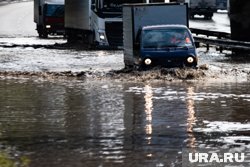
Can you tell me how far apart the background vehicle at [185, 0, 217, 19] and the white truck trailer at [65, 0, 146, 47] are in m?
31.6

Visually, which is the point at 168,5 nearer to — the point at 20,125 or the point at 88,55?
the point at 88,55

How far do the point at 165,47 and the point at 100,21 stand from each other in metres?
14.1

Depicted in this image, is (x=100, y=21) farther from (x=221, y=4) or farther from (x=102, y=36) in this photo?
(x=221, y=4)

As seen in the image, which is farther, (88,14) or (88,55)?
(88,14)

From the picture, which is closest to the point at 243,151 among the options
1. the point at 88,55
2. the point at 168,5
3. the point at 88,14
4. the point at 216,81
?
the point at 216,81

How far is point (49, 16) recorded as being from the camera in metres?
54.0

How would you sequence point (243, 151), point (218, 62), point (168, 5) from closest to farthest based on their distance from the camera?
point (243, 151) → point (168, 5) → point (218, 62)

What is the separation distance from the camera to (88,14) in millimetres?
39219

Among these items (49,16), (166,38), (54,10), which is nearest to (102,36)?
(166,38)

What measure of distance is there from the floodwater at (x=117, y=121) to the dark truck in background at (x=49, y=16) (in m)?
33.6

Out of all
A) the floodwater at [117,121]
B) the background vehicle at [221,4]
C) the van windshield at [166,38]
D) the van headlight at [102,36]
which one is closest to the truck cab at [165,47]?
the van windshield at [166,38]

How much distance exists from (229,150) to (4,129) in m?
4.09

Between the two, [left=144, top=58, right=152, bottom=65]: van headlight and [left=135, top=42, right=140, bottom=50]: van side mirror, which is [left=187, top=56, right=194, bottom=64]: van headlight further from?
[left=135, top=42, right=140, bottom=50]: van side mirror

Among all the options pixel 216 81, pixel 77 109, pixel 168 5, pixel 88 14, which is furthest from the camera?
pixel 88 14
